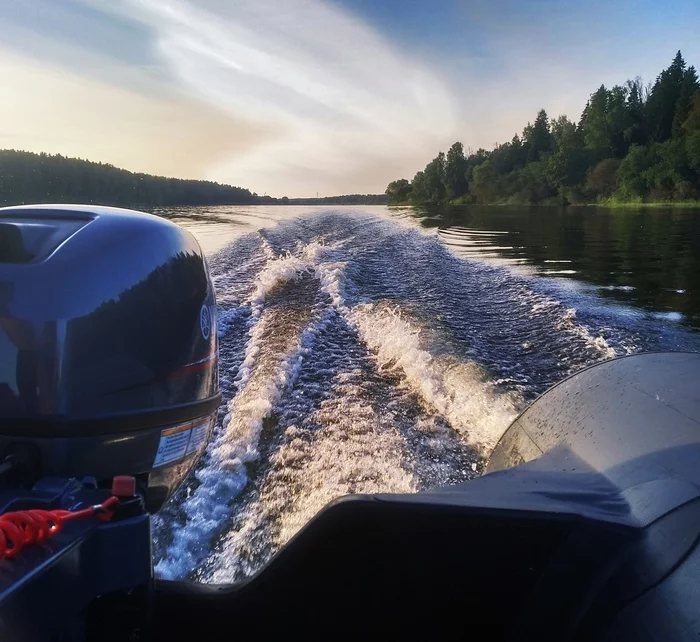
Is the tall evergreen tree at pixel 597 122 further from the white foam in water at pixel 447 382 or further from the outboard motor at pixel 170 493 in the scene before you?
the outboard motor at pixel 170 493

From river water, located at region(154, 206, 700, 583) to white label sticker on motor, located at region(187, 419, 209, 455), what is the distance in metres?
0.89

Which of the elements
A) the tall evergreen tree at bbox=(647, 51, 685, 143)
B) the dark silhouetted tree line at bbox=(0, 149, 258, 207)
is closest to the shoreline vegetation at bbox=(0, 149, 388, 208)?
the dark silhouetted tree line at bbox=(0, 149, 258, 207)

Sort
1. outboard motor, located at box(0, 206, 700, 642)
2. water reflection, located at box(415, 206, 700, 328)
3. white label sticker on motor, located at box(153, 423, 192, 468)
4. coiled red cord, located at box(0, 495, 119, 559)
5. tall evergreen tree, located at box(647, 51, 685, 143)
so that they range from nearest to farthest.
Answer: coiled red cord, located at box(0, 495, 119, 559) → outboard motor, located at box(0, 206, 700, 642) → white label sticker on motor, located at box(153, 423, 192, 468) → water reflection, located at box(415, 206, 700, 328) → tall evergreen tree, located at box(647, 51, 685, 143)

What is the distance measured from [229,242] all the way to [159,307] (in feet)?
46.0

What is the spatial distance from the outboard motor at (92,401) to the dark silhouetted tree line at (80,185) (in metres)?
49.5

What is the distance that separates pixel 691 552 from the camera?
1.08 m

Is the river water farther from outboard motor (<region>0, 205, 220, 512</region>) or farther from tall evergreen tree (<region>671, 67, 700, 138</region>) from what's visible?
tall evergreen tree (<region>671, 67, 700, 138</region>)

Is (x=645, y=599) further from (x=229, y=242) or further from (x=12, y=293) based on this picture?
(x=229, y=242)

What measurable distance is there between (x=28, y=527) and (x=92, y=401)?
50 cm

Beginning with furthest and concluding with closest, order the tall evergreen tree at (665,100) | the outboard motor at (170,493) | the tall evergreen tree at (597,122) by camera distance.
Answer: the tall evergreen tree at (597,122), the tall evergreen tree at (665,100), the outboard motor at (170,493)

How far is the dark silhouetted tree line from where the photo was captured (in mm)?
51406

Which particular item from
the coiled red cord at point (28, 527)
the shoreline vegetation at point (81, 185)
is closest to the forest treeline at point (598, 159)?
the shoreline vegetation at point (81, 185)

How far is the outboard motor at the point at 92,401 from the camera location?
3.18ft

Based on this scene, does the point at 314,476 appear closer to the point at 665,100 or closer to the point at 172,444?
the point at 172,444
